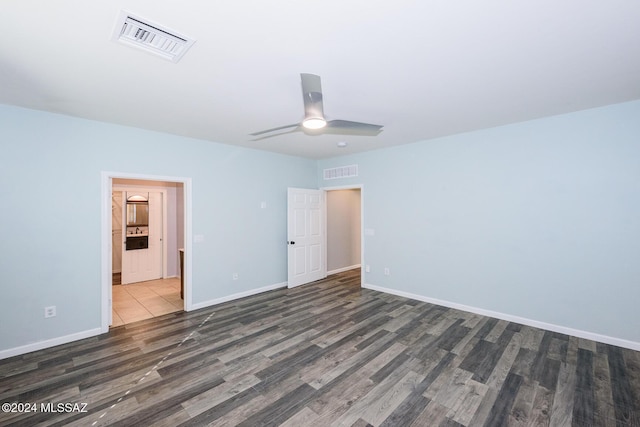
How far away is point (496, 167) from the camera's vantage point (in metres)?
3.95

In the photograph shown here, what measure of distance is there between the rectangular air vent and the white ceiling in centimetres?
218

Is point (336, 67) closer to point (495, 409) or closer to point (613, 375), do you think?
point (495, 409)

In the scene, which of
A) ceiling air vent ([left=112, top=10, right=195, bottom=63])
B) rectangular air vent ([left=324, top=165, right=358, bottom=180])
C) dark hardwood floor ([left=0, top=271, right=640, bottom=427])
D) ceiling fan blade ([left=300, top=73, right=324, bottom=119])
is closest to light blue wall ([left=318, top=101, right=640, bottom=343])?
dark hardwood floor ([left=0, top=271, right=640, bottom=427])

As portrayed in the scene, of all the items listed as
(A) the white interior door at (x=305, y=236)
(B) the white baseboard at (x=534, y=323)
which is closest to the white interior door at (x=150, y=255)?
(A) the white interior door at (x=305, y=236)

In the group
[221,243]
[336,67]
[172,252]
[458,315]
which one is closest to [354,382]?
[458,315]

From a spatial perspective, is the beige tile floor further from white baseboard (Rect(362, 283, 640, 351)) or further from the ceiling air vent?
white baseboard (Rect(362, 283, 640, 351))

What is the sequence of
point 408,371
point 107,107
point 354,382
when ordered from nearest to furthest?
point 354,382, point 408,371, point 107,107

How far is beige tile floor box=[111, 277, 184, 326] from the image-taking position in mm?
4172

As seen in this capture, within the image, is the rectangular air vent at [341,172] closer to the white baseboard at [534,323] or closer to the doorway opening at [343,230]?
the doorway opening at [343,230]

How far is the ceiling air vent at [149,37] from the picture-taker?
68.4 inches

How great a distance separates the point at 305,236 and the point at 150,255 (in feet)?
12.4

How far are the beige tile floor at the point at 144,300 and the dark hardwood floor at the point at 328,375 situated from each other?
1.62 feet

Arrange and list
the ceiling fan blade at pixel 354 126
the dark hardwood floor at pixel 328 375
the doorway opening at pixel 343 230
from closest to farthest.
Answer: the dark hardwood floor at pixel 328 375 → the ceiling fan blade at pixel 354 126 → the doorway opening at pixel 343 230

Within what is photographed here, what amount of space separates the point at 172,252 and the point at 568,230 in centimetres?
750
